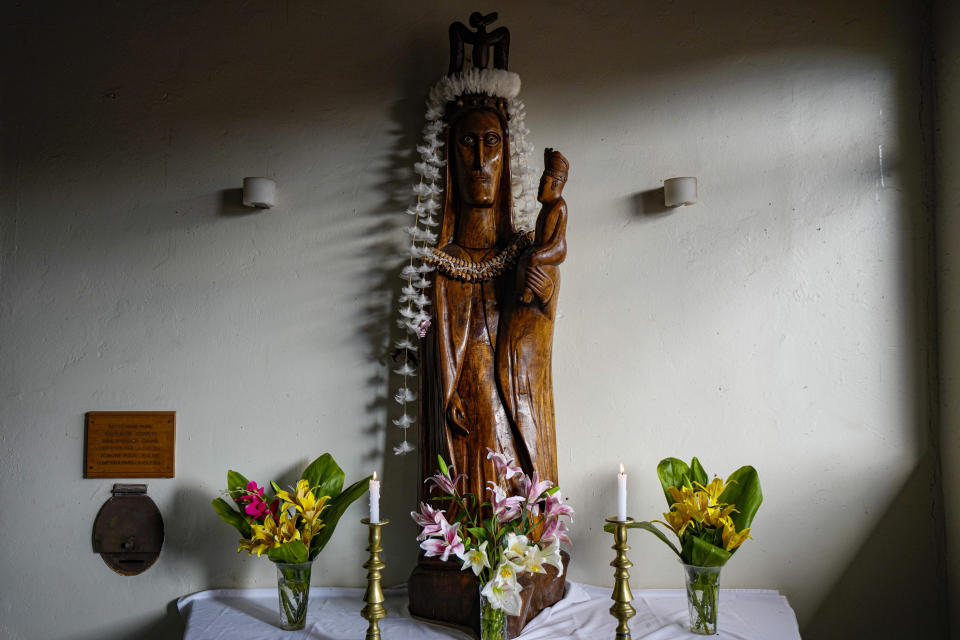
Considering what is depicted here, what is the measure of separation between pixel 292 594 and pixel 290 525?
0.19m

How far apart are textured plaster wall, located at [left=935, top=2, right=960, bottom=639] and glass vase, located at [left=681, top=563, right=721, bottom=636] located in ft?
2.75

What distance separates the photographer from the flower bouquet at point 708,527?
5.95ft

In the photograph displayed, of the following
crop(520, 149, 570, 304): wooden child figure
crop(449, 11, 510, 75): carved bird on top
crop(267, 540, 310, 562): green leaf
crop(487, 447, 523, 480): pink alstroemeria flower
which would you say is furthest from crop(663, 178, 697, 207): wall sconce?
crop(267, 540, 310, 562): green leaf

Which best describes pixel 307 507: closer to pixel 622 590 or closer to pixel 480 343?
pixel 480 343

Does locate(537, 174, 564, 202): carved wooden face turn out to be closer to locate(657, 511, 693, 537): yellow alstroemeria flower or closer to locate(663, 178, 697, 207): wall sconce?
locate(663, 178, 697, 207): wall sconce

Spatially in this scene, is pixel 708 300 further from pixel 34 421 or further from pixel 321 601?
pixel 34 421

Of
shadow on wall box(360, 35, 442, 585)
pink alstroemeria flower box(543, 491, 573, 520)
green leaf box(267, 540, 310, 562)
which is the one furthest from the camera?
shadow on wall box(360, 35, 442, 585)

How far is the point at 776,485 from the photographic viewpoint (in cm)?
215

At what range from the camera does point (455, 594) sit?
1880mm

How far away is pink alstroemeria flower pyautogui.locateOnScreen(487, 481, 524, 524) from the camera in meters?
1.69

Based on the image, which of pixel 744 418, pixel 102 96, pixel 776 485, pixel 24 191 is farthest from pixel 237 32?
pixel 776 485

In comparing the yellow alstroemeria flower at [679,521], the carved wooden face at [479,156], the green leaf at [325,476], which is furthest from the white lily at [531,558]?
the carved wooden face at [479,156]

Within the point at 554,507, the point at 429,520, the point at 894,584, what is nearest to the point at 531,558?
the point at 554,507

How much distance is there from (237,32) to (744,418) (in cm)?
210
